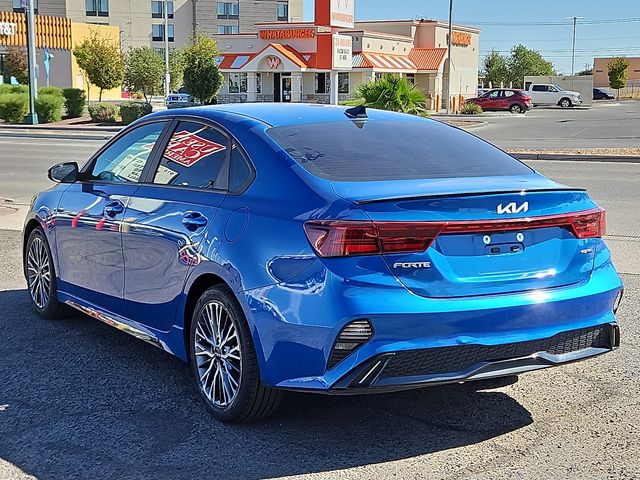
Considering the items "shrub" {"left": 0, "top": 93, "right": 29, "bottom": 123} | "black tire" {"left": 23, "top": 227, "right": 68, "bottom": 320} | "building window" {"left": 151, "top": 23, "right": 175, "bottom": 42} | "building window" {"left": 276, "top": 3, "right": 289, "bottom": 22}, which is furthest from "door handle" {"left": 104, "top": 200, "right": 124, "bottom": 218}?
"building window" {"left": 276, "top": 3, "right": 289, "bottom": 22}

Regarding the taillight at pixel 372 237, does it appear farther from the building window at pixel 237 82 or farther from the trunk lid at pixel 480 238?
the building window at pixel 237 82

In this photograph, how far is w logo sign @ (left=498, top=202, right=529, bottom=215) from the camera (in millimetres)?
4246

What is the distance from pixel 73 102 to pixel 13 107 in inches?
120

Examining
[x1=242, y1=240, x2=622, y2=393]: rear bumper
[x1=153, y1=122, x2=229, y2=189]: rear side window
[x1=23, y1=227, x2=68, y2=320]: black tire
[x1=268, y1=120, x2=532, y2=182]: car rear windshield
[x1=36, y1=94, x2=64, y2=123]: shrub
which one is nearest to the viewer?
[x1=242, y1=240, x2=622, y2=393]: rear bumper

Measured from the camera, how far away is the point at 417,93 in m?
31.0

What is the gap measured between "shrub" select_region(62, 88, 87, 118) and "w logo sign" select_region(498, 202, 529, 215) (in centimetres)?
3823

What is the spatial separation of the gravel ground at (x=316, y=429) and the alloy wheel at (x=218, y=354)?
0.53 feet

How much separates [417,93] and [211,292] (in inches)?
1066

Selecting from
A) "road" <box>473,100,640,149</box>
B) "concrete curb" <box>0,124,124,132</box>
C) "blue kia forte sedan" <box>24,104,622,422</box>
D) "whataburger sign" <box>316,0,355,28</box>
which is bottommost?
"road" <box>473,100,640,149</box>

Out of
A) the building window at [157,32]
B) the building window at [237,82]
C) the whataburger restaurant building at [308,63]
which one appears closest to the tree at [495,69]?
the building window at [157,32]

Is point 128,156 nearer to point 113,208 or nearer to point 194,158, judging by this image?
point 113,208

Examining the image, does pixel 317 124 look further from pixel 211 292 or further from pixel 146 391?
pixel 146 391

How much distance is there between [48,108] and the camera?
37969 mm

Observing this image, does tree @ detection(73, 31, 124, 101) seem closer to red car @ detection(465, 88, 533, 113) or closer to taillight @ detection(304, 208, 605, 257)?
red car @ detection(465, 88, 533, 113)
